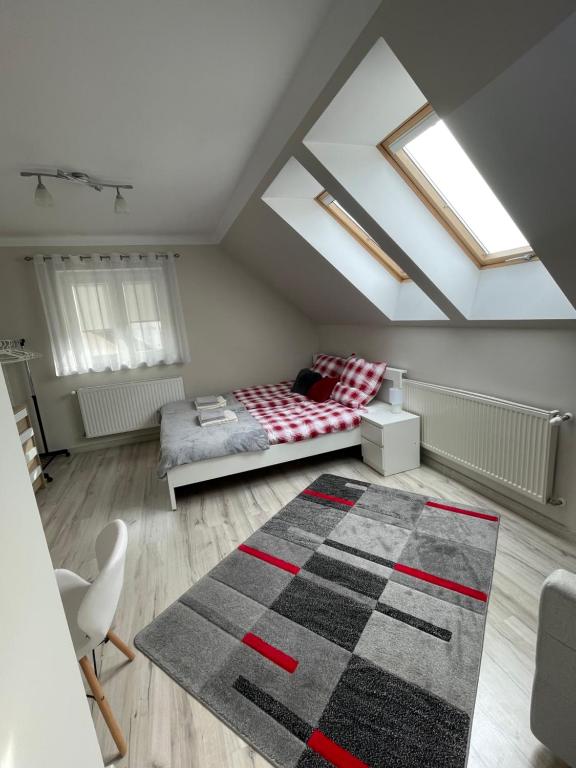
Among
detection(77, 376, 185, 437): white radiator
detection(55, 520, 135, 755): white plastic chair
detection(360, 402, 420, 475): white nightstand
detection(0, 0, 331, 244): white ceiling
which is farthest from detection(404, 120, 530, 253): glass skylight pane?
detection(77, 376, 185, 437): white radiator

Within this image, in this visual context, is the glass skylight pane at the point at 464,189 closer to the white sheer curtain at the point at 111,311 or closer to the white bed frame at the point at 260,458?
the white bed frame at the point at 260,458

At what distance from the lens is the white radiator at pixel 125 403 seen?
3930mm

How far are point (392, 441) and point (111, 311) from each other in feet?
10.6

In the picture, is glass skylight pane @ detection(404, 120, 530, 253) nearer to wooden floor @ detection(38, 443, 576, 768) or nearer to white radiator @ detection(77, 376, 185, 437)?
wooden floor @ detection(38, 443, 576, 768)

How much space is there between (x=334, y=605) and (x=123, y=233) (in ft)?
13.0

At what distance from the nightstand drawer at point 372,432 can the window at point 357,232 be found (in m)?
1.31

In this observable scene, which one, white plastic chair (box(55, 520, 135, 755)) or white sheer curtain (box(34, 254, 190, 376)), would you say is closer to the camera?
white plastic chair (box(55, 520, 135, 755))

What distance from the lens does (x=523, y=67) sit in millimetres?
1011

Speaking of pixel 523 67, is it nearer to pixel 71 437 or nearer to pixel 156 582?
pixel 156 582

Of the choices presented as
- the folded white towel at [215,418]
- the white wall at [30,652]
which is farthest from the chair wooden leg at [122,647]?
the folded white towel at [215,418]

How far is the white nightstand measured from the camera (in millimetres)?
2926

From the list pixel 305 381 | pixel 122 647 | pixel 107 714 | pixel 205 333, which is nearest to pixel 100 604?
pixel 107 714

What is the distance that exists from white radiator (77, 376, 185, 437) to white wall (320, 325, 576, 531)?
8.75ft

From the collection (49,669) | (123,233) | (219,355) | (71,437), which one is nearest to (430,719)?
(49,669)
